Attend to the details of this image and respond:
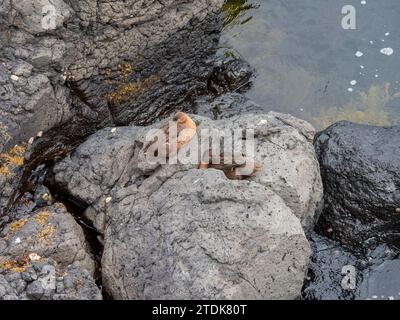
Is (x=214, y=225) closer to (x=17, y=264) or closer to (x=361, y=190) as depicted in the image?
(x=17, y=264)

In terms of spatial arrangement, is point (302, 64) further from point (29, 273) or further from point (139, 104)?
point (29, 273)

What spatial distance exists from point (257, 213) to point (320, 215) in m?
1.68

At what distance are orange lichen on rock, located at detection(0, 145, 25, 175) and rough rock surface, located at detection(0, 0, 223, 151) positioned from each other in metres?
0.11

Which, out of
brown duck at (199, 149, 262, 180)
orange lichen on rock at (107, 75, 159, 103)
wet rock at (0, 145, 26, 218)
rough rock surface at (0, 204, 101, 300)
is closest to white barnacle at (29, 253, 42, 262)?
rough rock surface at (0, 204, 101, 300)

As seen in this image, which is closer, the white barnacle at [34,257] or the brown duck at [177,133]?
the white barnacle at [34,257]

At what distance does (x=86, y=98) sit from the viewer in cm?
706

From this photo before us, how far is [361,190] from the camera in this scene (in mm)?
6637

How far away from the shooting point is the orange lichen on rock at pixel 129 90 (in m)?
7.33

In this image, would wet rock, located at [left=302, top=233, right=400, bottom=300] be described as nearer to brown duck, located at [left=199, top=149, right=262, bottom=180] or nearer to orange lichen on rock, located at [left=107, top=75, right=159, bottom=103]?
brown duck, located at [left=199, top=149, right=262, bottom=180]

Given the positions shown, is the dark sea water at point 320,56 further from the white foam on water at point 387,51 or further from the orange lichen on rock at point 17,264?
the orange lichen on rock at point 17,264

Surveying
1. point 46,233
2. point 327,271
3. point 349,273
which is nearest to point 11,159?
point 46,233

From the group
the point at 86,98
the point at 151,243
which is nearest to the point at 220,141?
the point at 151,243

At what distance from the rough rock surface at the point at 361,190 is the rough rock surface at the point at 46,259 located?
2762 mm

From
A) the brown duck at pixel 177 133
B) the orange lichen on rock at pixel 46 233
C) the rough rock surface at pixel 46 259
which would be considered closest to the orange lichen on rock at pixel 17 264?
the rough rock surface at pixel 46 259
